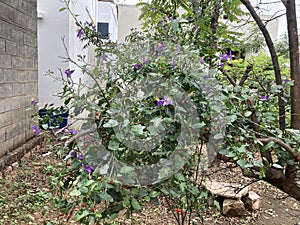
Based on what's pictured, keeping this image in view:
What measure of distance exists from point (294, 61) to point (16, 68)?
291 cm

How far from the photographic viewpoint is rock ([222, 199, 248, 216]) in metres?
2.70

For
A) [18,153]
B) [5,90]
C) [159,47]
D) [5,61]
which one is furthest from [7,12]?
[159,47]

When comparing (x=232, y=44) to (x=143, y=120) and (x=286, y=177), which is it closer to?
(x=286, y=177)

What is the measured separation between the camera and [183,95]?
107 cm

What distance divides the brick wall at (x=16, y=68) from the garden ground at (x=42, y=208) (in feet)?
1.17

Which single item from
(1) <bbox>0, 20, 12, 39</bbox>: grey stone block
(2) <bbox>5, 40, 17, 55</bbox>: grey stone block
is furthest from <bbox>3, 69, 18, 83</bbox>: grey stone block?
(1) <bbox>0, 20, 12, 39</bbox>: grey stone block

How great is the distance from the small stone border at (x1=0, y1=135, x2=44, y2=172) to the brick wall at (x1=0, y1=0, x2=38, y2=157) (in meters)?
0.06

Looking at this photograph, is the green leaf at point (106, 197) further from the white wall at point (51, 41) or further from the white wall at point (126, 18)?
the white wall at point (126, 18)

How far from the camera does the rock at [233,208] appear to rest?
2.70 m

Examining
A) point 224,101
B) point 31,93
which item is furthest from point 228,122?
point 31,93

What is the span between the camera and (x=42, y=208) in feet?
7.89

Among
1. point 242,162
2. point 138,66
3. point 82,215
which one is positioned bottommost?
point 82,215

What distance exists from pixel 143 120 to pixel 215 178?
256cm

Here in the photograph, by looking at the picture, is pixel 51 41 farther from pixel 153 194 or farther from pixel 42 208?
pixel 153 194
